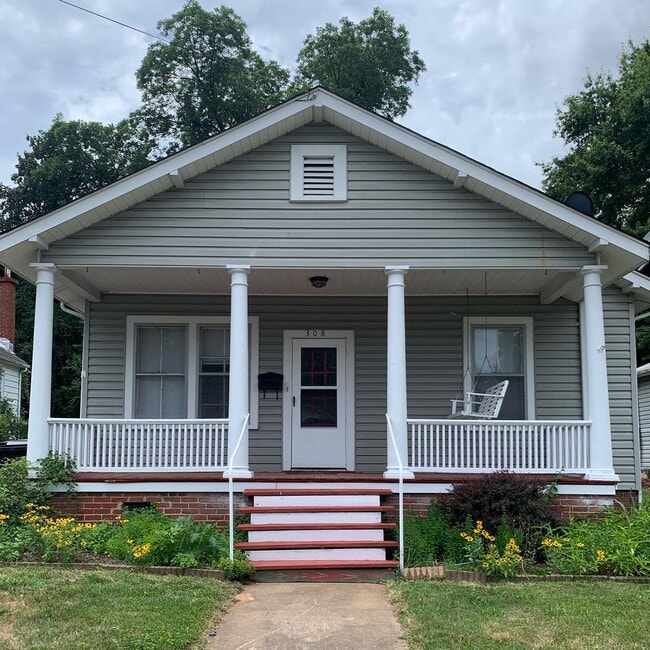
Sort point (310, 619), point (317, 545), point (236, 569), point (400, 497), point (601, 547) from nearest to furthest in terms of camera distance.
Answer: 1. point (310, 619)
2. point (236, 569)
3. point (601, 547)
4. point (400, 497)
5. point (317, 545)

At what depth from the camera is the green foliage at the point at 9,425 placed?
1833cm

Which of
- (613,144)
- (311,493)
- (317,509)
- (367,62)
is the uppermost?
(367,62)

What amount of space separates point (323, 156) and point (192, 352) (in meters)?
3.64

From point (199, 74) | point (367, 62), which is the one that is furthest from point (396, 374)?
point (199, 74)

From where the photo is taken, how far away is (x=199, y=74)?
30.0 m

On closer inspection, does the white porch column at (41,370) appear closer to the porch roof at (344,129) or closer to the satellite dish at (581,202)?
the porch roof at (344,129)

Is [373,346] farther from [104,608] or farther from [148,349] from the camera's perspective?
[104,608]

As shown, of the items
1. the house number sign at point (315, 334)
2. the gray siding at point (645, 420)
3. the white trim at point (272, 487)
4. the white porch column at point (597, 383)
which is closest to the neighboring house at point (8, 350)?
the house number sign at point (315, 334)

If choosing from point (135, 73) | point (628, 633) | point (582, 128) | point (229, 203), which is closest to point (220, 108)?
point (135, 73)

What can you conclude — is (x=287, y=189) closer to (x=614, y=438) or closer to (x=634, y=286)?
(x=634, y=286)

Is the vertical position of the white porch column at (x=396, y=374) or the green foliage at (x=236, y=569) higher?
the white porch column at (x=396, y=374)

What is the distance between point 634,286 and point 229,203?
5.99 metres

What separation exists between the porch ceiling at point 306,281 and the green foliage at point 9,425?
9433 millimetres

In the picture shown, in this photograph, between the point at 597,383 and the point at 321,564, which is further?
the point at 597,383
